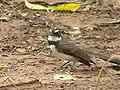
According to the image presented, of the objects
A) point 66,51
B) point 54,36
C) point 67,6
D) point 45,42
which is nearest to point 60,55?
point 66,51

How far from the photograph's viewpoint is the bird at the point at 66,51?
8648mm

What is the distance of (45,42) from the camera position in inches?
402

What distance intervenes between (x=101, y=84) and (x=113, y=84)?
187mm

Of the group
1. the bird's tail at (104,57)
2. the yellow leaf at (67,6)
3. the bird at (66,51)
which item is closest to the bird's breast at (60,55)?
the bird at (66,51)

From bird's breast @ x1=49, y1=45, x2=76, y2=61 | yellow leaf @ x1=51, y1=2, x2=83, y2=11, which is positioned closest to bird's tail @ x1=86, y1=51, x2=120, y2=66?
bird's breast @ x1=49, y1=45, x2=76, y2=61

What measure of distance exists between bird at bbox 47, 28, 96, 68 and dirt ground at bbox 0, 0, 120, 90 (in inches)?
8.2

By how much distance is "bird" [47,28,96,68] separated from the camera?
8648 mm

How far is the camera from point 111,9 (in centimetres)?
1262

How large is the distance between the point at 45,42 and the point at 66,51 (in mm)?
1537

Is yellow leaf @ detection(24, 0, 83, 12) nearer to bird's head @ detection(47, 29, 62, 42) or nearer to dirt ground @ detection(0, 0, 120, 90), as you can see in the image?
dirt ground @ detection(0, 0, 120, 90)

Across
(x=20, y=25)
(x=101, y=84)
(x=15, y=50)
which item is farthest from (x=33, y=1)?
(x=101, y=84)

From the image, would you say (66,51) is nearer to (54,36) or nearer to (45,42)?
(54,36)

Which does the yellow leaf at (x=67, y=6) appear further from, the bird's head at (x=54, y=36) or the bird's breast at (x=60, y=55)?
the bird's breast at (x=60, y=55)

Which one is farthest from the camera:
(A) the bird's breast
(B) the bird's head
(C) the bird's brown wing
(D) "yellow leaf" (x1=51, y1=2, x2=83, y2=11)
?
(D) "yellow leaf" (x1=51, y1=2, x2=83, y2=11)
